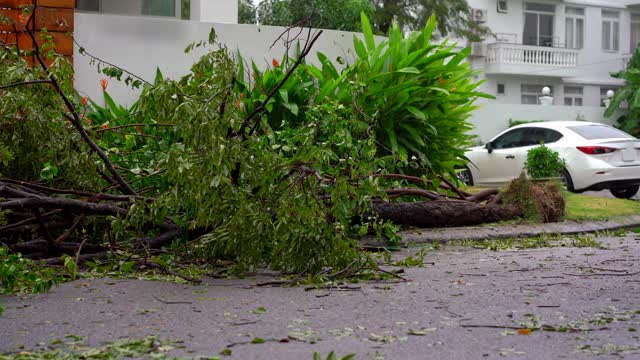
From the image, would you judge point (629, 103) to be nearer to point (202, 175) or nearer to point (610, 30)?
point (610, 30)

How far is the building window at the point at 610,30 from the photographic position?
1622 inches

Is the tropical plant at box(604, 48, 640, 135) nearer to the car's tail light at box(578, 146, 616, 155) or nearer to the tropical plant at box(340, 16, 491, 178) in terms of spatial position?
the car's tail light at box(578, 146, 616, 155)

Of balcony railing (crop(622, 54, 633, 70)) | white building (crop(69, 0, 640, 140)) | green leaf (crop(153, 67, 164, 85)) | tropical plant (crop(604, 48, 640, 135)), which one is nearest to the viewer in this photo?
green leaf (crop(153, 67, 164, 85))

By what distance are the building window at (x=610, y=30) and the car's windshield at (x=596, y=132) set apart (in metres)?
25.5

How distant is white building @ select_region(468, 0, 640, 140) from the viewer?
38375 millimetres

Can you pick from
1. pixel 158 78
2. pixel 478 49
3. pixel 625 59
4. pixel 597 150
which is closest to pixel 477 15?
pixel 478 49

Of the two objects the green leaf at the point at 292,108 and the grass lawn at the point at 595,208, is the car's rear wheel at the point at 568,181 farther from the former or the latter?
the green leaf at the point at 292,108

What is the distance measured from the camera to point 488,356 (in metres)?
4.41

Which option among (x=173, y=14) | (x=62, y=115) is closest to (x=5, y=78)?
(x=62, y=115)

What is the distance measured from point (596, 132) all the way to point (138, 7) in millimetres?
8141

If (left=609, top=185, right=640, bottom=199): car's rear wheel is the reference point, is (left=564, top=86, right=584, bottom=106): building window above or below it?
above

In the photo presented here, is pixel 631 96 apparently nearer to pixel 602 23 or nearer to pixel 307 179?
pixel 602 23

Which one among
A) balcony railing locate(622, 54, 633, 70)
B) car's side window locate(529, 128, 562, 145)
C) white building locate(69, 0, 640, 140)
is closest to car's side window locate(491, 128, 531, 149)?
car's side window locate(529, 128, 562, 145)

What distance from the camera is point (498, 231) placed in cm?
1005
